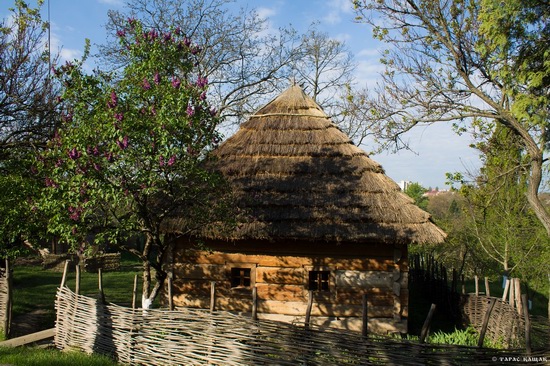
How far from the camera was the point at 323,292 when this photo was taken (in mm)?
9820

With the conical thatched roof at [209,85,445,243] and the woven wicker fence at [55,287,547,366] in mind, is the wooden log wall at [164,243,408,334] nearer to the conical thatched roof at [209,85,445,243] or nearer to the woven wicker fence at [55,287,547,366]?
the conical thatched roof at [209,85,445,243]

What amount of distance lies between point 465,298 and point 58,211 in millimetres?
9517

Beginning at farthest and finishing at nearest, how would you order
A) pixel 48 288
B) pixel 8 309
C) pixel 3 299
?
pixel 48 288, pixel 3 299, pixel 8 309

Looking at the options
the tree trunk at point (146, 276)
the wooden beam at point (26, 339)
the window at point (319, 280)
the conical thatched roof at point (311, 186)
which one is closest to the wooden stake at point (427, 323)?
the conical thatched roof at point (311, 186)

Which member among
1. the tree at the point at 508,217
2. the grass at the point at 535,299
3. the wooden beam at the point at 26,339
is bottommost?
the grass at the point at 535,299

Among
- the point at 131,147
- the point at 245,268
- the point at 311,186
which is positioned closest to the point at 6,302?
the point at 245,268

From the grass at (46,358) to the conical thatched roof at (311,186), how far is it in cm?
340

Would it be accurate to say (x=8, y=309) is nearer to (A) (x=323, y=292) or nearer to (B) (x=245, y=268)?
(B) (x=245, y=268)

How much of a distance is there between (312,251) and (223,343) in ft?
12.5

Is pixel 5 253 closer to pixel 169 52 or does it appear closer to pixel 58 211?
pixel 58 211

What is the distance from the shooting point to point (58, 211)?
6.55 metres

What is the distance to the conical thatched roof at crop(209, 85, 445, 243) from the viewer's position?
9250 mm

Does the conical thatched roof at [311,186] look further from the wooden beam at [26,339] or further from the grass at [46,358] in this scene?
the wooden beam at [26,339]

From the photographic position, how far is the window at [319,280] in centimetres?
1000
